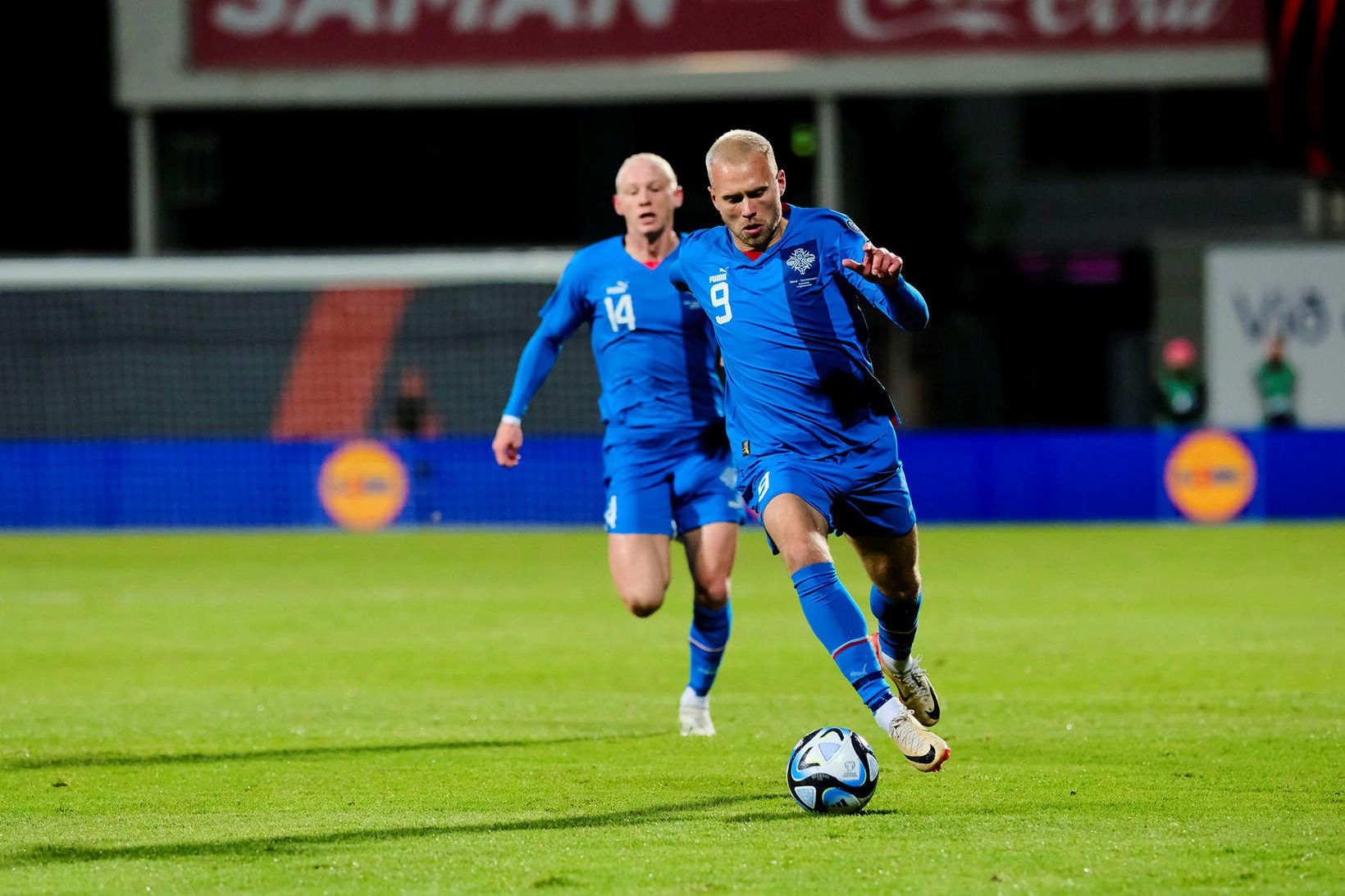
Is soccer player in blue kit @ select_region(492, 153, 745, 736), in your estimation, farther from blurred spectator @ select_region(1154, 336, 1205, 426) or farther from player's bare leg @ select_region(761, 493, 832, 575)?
blurred spectator @ select_region(1154, 336, 1205, 426)

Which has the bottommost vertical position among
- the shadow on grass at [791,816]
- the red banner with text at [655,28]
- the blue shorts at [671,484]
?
the shadow on grass at [791,816]

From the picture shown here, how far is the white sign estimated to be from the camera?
26.0m

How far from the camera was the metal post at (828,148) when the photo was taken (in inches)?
1062

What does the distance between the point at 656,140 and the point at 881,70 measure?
Answer: 11739 mm

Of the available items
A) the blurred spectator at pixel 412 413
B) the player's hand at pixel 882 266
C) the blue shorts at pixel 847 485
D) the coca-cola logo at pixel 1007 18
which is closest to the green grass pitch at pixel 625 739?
the blue shorts at pixel 847 485

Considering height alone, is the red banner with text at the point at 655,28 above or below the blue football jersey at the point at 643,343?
above

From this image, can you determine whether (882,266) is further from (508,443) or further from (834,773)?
(508,443)

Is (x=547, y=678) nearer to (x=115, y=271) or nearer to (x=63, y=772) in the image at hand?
(x=63, y=772)

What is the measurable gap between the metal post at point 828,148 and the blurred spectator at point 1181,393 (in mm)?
5084

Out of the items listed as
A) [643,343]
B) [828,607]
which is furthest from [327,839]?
[643,343]

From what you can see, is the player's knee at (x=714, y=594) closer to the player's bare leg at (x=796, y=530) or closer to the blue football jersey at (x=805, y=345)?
the blue football jersey at (x=805, y=345)

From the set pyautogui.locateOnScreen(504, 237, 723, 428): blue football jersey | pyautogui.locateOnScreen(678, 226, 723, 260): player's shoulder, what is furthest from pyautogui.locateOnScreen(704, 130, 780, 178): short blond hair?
pyautogui.locateOnScreen(504, 237, 723, 428): blue football jersey

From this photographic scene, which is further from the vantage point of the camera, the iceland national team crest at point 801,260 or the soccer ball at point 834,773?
the iceland national team crest at point 801,260

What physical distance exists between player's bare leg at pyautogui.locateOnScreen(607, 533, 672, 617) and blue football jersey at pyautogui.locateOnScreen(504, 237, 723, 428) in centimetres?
51
